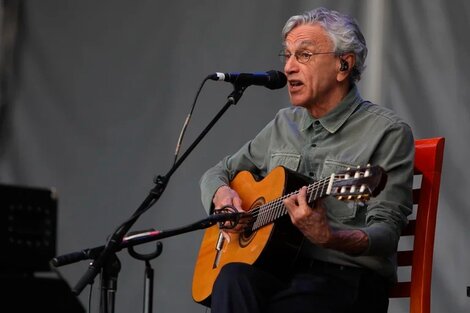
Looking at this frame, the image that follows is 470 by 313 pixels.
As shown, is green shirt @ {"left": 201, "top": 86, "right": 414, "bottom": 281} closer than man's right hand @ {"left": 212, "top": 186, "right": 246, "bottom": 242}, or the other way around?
green shirt @ {"left": 201, "top": 86, "right": 414, "bottom": 281}

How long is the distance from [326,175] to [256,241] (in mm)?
320

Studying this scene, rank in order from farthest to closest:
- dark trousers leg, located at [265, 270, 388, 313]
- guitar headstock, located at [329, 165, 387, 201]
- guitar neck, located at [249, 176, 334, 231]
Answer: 1. dark trousers leg, located at [265, 270, 388, 313]
2. guitar neck, located at [249, 176, 334, 231]
3. guitar headstock, located at [329, 165, 387, 201]

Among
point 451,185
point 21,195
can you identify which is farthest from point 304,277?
point 21,195

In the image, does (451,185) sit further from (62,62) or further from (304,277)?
(62,62)

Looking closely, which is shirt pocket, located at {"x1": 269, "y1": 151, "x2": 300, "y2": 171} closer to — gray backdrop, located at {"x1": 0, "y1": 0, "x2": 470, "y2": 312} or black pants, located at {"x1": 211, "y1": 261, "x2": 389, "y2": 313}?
black pants, located at {"x1": 211, "y1": 261, "x2": 389, "y2": 313}

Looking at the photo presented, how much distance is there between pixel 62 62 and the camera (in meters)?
5.02

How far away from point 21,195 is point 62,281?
0.57ft

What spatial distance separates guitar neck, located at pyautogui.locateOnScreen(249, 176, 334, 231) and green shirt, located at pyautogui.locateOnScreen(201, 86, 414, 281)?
0.15m

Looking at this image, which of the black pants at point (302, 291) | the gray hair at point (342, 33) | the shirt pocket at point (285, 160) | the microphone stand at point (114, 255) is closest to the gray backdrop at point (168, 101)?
the gray hair at point (342, 33)

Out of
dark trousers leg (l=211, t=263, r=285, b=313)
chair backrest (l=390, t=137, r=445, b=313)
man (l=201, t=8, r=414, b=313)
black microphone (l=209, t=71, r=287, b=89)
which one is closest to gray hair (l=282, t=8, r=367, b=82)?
man (l=201, t=8, r=414, b=313)

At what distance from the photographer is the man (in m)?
2.62

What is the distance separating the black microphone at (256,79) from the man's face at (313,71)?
0.15 m

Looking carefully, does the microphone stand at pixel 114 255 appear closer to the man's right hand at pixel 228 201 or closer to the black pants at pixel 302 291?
the black pants at pixel 302 291

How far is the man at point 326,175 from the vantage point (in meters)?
2.62
